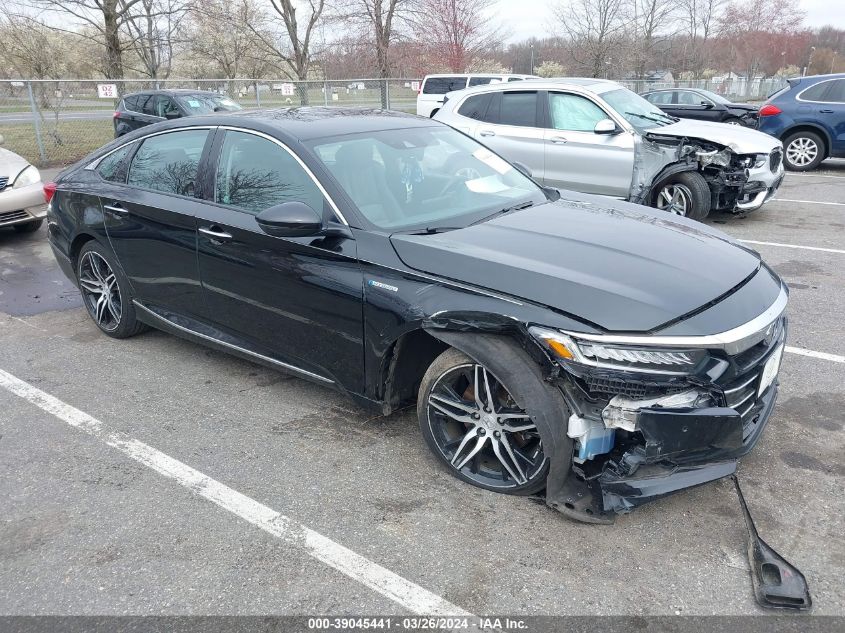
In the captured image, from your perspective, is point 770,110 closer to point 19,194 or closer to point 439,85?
point 439,85

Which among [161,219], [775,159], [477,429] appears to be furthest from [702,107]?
[477,429]

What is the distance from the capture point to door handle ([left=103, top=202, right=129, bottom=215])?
4461 mm

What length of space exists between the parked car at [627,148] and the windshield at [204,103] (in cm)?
732

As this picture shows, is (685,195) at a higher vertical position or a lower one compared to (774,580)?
higher

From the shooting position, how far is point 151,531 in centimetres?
287

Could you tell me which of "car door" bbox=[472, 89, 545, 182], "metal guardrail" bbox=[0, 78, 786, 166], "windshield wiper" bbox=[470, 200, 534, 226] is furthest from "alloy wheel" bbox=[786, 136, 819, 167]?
"windshield wiper" bbox=[470, 200, 534, 226]

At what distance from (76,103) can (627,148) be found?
1362 cm

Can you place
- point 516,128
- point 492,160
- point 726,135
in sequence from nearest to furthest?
point 492,160 → point 726,135 → point 516,128

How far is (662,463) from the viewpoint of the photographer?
267cm

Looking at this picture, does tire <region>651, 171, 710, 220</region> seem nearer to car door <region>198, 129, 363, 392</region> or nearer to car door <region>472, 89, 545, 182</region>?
car door <region>472, 89, 545, 182</region>

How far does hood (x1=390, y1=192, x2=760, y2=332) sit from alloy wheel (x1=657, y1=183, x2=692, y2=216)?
463cm

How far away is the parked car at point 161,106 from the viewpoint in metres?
13.8

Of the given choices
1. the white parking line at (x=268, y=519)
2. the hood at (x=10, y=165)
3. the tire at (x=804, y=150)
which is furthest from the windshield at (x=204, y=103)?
the white parking line at (x=268, y=519)

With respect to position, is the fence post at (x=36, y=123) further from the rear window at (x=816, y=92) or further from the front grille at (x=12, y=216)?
the rear window at (x=816, y=92)
